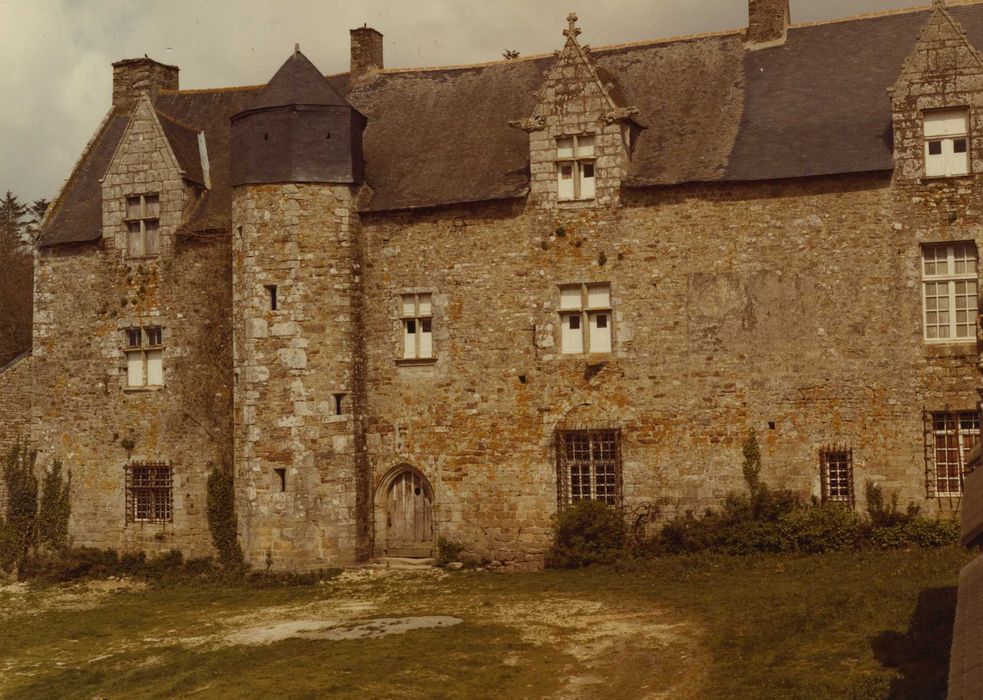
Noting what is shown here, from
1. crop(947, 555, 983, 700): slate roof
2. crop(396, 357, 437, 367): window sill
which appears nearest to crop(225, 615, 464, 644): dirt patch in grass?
crop(396, 357, 437, 367): window sill

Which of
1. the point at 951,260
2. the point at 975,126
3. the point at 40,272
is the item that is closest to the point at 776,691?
the point at 951,260

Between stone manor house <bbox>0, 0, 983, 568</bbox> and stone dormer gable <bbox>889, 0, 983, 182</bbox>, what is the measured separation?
0.05 m

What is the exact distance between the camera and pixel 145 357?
2444 centimetres

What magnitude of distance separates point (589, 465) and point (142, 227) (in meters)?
10.8

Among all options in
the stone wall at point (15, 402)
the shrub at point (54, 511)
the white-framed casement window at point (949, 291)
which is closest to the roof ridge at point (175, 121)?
the stone wall at point (15, 402)

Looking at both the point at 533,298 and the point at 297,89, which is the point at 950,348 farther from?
the point at 297,89

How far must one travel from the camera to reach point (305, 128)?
2256 centimetres

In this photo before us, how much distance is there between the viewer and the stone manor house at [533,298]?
1998 cm

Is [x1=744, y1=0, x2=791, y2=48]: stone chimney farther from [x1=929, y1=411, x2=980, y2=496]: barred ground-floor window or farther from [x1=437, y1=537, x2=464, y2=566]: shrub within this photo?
[x1=437, y1=537, x2=464, y2=566]: shrub

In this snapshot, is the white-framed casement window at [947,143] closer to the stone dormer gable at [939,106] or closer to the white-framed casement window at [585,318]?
the stone dormer gable at [939,106]

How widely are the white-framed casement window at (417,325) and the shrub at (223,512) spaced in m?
4.56

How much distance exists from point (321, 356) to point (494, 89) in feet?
23.6

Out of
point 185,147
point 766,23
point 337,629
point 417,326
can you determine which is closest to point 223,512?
point 417,326

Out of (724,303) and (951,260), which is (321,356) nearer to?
(724,303)
